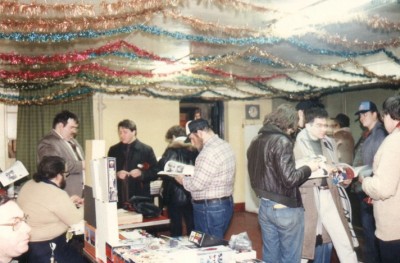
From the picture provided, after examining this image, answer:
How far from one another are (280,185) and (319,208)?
53 centimetres

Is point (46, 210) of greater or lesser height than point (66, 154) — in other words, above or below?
below

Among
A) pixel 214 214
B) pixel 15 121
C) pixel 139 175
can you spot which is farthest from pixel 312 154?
pixel 15 121

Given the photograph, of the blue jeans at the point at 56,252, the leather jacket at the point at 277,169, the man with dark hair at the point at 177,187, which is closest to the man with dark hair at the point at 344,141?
the man with dark hair at the point at 177,187

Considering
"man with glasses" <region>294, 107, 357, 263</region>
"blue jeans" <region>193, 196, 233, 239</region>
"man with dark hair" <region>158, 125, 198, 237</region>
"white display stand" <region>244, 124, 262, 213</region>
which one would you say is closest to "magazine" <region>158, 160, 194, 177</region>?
"blue jeans" <region>193, 196, 233, 239</region>

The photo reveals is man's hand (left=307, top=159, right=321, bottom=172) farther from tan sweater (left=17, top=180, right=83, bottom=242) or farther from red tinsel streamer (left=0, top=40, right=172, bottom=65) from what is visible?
red tinsel streamer (left=0, top=40, right=172, bottom=65)

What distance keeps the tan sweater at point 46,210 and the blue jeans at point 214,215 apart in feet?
3.25

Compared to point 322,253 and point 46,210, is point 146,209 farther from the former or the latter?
point 322,253

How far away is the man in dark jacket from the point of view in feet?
8.70

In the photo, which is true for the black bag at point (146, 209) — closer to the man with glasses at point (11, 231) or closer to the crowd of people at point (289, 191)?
the crowd of people at point (289, 191)

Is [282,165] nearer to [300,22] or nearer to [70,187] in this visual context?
[300,22]

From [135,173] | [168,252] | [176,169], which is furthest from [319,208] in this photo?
[135,173]

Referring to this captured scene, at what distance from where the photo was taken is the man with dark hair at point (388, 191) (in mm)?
2184

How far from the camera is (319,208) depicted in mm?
3010

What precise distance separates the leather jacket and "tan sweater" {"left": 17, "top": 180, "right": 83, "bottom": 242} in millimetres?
1346
